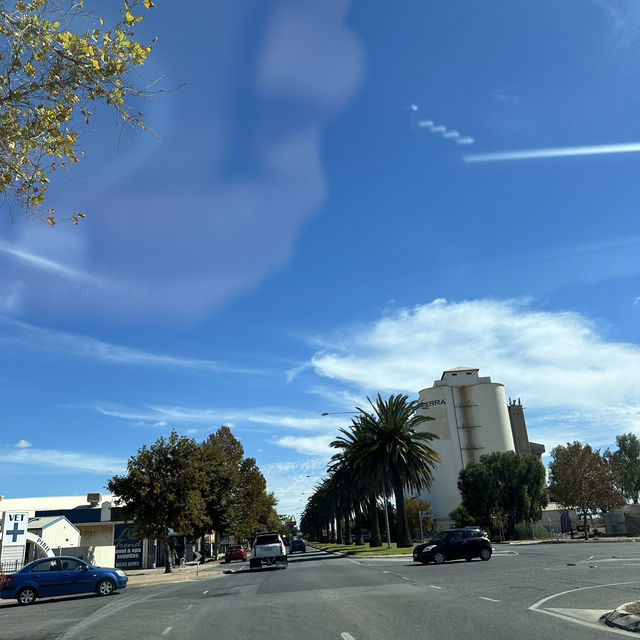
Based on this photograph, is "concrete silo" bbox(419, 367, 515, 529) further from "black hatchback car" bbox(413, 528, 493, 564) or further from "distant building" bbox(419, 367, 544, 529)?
"black hatchback car" bbox(413, 528, 493, 564)

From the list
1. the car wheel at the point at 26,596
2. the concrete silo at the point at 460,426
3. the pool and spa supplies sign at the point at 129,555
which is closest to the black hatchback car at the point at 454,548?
the car wheel at the point at 26,596

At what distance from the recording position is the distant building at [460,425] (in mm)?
109250

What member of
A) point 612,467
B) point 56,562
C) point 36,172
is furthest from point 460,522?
point 36,172

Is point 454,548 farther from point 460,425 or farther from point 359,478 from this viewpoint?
point 460,425

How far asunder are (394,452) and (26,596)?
2988cm

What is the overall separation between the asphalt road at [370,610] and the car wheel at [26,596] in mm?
396

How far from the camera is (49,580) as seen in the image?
21.6m

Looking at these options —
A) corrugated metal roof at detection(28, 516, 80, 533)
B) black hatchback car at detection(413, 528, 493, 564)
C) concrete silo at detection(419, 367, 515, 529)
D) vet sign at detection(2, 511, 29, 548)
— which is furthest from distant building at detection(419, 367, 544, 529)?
vet sign at detection(2, 511, 29, 548)

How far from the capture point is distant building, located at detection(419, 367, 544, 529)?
109250mm

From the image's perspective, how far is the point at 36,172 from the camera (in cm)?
928

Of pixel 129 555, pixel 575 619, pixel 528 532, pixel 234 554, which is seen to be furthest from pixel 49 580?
pixel 528 532

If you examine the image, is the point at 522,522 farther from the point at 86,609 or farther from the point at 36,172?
the point at 36,172

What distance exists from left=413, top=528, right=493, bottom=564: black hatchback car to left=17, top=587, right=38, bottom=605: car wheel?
17.3 meters

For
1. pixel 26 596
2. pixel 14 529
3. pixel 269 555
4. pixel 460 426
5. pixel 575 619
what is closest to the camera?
pixel 575 619
